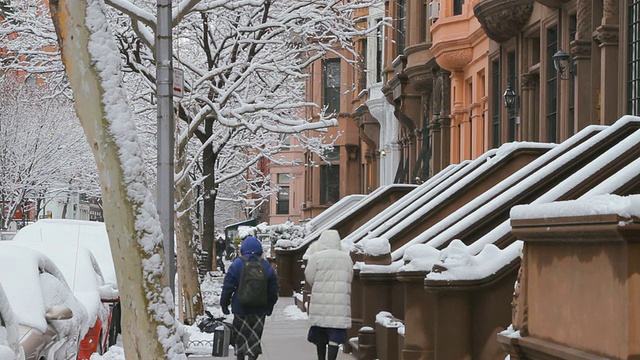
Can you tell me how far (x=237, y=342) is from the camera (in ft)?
42.3

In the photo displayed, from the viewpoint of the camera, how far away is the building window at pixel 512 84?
2140 cm

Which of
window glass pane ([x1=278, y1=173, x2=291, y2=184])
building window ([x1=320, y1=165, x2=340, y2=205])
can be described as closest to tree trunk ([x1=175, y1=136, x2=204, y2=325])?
building window ([x1=320, y1=165, x2=340, y2=205])

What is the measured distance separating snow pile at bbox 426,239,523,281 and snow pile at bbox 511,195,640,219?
259 cm

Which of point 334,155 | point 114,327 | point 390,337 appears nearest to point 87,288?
point 114,327

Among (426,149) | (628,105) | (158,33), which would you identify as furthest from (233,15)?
(158,33)

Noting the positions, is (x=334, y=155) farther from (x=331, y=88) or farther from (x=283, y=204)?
(x=283, y=204)

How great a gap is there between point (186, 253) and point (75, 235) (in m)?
3.26

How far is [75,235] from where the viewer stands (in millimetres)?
17344

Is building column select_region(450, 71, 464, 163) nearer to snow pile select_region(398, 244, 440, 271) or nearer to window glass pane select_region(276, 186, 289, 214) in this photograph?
snow pile select_region(398, 244, 440, 271)

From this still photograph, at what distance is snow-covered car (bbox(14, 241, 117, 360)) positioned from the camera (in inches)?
474

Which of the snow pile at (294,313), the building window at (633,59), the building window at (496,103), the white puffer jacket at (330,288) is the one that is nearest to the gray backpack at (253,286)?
the white puffer jacket at (330,288)

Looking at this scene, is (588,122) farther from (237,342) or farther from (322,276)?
(237,342)

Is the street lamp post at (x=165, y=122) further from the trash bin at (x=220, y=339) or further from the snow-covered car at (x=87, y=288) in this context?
the trash bin at (x=220, y=339)

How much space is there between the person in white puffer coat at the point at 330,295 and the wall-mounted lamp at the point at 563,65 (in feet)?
18.7
